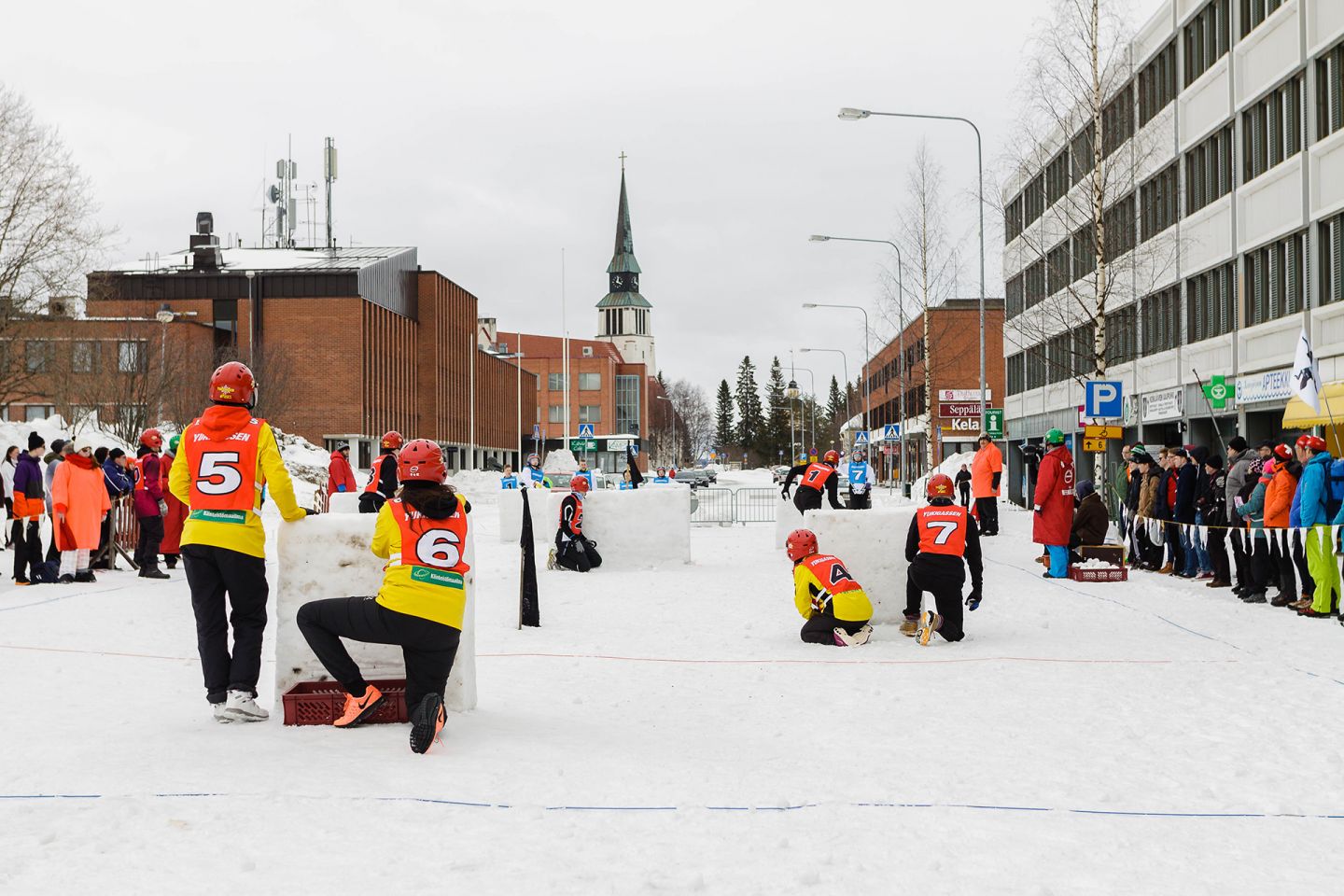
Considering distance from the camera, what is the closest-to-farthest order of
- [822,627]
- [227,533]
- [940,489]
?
[227,533], [822,627], [940,489]

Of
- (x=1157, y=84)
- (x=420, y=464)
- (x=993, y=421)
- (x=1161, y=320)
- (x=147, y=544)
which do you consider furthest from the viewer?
(x=1161, y=320)

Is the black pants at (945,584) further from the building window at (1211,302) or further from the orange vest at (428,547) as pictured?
the building window at (1211,302)

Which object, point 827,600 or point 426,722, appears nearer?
Answer: point 426,722

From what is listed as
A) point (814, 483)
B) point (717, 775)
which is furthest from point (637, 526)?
point (717, 775)

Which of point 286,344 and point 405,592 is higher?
point 286,344

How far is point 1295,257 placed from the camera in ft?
88.6

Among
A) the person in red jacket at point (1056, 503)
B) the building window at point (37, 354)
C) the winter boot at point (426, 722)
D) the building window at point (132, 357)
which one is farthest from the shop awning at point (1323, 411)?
the building window at point (132, 357)

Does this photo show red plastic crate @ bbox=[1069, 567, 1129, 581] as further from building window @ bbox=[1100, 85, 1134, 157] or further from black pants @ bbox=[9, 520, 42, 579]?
building window @ bbox=[1100, 85, 1134, 157]

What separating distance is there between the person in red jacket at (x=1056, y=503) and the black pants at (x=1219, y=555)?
5.60 ft

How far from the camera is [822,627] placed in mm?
10672

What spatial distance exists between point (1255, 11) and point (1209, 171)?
179 inches

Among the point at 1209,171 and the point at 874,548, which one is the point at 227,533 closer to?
the point at 874,548

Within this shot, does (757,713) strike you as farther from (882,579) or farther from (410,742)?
(882,579)

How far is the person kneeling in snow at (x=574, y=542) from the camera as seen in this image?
60.4 ft
